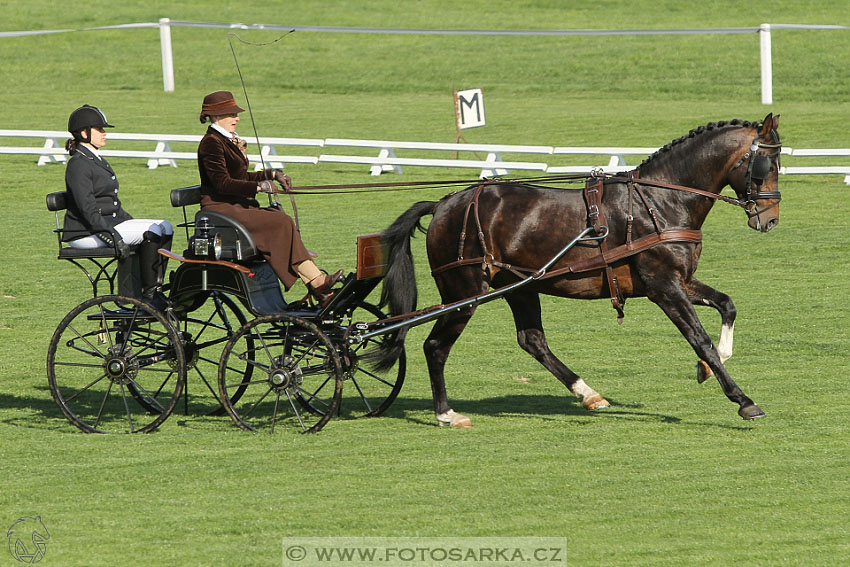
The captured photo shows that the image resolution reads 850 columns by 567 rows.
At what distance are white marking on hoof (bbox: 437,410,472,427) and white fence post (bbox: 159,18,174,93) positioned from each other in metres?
23.5

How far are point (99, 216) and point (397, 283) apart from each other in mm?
2014

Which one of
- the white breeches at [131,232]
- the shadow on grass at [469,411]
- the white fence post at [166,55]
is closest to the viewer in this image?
the white breeches at [131,232]

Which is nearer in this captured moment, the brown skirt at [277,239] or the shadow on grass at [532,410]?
the brown skirt at [277,239]

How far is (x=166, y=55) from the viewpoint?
31.5 metres

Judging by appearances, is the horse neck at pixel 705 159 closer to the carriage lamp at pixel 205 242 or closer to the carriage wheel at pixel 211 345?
the carriage lamp at pixel 205 242

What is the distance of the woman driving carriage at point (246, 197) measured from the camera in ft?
26.6

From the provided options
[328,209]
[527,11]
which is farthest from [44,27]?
[328,209]

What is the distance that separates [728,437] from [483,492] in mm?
1948

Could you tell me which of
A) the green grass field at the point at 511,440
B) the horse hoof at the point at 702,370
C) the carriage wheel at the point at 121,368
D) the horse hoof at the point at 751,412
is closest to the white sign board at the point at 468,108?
the green grass field at the point at 511,440

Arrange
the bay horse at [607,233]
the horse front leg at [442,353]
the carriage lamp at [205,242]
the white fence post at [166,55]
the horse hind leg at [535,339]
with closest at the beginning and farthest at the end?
Result: the carriage lamp at [205,242] → the bay horse at [607,233] → the horse front leg at [442,353] → the horse hind leg at [535,339] → the white fence post at [166,55]

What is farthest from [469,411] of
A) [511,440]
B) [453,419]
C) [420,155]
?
[420,155]

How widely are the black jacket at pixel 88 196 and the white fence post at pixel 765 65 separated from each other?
21.4 m

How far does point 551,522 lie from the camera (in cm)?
643

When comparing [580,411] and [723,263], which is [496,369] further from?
[723,263]
